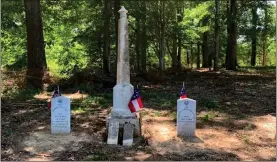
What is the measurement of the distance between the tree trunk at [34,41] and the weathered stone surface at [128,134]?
8.76 metres

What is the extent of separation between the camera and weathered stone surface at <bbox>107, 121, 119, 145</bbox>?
7.60 m

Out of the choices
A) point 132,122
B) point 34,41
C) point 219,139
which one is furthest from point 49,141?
point 34,41

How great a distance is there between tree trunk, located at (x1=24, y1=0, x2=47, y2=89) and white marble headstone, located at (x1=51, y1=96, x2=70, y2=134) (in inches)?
316

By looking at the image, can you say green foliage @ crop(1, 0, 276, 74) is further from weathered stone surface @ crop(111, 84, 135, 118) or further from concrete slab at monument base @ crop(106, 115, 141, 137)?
concrete slab at monument base @ crop(106, 115, 141, 137)

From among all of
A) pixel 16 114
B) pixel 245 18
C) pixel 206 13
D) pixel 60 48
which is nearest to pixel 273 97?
pixel 16 114

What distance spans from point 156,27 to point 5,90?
12727 mm

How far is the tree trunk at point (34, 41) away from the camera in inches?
634

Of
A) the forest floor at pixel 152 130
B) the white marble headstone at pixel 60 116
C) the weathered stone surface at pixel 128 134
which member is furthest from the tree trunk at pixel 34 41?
the weathered stone surface at pixel 128 134

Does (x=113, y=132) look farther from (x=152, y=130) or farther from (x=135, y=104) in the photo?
(x=152, y=130)

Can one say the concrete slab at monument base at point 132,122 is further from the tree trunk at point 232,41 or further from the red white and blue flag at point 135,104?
the tree trunk at point 232,41

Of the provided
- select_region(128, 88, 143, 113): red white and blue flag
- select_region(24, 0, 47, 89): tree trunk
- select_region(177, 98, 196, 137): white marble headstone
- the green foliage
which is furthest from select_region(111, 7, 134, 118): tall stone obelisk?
the green foliage

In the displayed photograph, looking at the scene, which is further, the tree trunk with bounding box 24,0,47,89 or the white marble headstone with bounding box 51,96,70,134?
the tree trunk with bounding box 24,0,47,89

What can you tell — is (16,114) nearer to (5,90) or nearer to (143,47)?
(5,90)

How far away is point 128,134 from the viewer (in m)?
7.82
